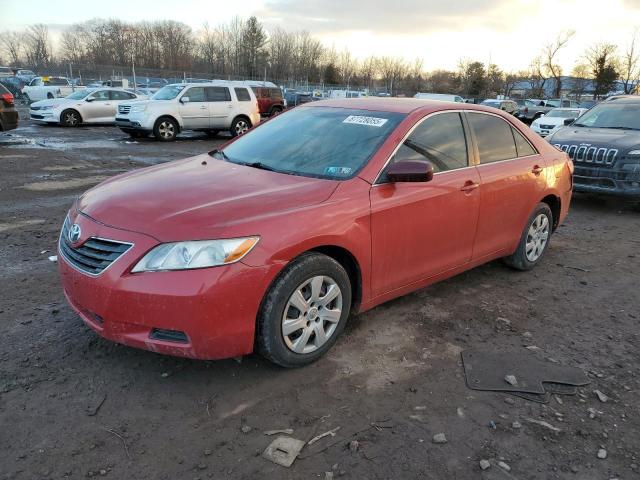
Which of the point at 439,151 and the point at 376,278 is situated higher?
the point at 439,151

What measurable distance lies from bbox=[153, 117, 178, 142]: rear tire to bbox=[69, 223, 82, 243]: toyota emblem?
1379 centimetres

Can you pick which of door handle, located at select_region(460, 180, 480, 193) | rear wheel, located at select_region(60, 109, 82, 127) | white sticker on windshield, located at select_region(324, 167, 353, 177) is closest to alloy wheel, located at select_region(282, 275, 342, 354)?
white sticker on windshield, located at select_region(324, 167, 353, 177)

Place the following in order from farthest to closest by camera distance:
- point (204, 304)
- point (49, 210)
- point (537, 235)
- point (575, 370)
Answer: point (49, 210) → point (537, 235) → point (575, 370) → point (204, 304)

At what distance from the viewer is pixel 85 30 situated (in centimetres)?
8925

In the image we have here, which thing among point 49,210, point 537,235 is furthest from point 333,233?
point 49,210

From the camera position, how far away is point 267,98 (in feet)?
83.9

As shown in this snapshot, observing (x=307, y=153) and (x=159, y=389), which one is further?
(x=307, y=153)

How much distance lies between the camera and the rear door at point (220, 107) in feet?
56.2

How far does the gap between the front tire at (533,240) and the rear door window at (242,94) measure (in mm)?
14374

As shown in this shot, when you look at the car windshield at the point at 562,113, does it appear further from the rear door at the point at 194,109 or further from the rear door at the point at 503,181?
the rear door at the point at 503,181

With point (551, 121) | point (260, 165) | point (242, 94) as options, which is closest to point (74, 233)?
point (260, 165)

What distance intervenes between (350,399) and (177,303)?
112 centimetres

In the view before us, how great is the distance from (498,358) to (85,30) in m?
103

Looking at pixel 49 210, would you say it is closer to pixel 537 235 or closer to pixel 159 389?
pixel 159 389
